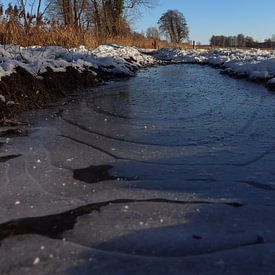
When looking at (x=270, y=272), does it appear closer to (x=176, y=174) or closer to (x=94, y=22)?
(x=176, y=174)

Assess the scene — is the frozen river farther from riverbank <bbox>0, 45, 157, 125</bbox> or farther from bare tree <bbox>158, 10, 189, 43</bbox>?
bare tree <bbox>158, 10, 189, 43</bbox>

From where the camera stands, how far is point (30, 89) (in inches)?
239

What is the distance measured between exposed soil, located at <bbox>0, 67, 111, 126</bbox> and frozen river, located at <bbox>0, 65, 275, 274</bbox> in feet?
1.26

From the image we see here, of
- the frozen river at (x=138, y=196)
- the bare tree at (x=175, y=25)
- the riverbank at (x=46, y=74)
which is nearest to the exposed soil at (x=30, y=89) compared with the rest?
the riverbank at (x=46, y=74)

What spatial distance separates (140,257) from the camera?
6.33 ft

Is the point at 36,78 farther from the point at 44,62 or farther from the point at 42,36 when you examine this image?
the point at 42,36

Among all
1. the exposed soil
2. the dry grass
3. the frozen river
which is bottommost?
the frozen river

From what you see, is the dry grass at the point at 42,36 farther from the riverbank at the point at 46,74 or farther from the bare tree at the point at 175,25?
the bare tree at the point at 175,25

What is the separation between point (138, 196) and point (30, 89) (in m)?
3.87

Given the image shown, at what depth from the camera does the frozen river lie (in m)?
1.93

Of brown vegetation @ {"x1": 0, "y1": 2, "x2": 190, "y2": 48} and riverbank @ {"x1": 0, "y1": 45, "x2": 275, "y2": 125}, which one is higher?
brown vegetation @ {"x1": 0, "y1": 2, "x2": 190, "y2": 48}

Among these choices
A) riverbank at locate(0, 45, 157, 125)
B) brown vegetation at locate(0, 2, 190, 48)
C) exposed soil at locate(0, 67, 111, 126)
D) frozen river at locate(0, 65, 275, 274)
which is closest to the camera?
frozen river at locate(0, 65, 275, 274)

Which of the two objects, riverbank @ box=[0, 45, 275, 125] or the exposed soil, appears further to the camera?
riverbank @ box=[0, 45, 275, 125]

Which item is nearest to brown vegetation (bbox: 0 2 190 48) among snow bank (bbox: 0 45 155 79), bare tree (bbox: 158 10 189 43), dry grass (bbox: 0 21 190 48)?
dry grass (bbox: 0 21 190 48)
